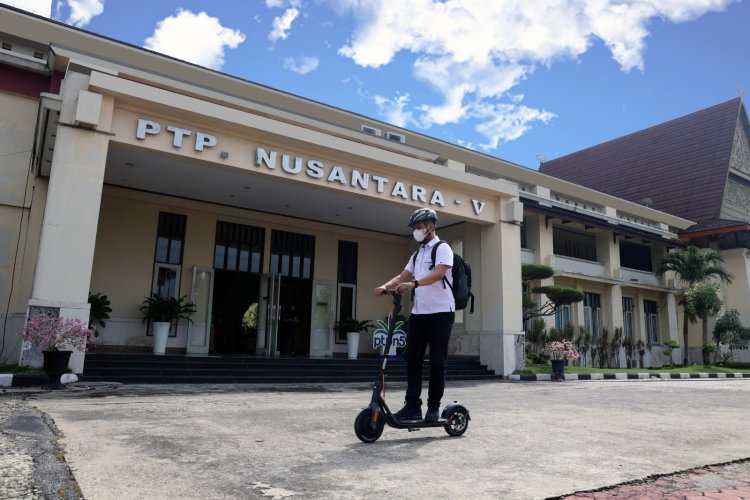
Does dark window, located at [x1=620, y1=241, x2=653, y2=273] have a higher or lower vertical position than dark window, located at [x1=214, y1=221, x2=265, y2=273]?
higher

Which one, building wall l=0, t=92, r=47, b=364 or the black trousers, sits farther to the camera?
building wall l=0, t=92, r=47, b=364

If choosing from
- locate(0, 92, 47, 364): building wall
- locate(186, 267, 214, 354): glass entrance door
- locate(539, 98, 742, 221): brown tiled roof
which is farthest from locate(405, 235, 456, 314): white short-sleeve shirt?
locate(539, 98, 742, 221): brown tiled roof

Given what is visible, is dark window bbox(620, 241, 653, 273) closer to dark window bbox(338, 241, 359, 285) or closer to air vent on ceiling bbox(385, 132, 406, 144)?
air vent on ceiling bbox(385, 132, 406, 144)

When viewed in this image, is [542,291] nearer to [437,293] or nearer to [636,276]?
[636,276]

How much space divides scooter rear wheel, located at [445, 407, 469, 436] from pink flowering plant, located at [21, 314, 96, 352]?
6.13m

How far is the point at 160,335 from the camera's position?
1181 cm

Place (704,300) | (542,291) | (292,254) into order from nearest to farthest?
(292,254), (542,291), (704,300)

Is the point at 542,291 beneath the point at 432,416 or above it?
above

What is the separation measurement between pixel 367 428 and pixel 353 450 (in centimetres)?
25

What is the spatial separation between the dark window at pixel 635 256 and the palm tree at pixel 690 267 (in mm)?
841

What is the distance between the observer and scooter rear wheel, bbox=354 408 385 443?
3.46m

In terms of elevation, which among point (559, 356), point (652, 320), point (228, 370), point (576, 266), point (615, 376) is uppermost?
point (576, 266)

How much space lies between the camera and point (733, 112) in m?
28.7

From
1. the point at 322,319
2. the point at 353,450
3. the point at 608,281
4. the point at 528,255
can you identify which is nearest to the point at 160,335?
the point at 322,319
